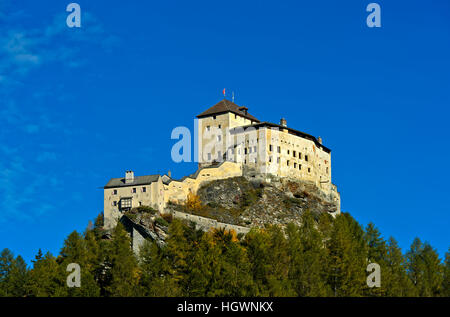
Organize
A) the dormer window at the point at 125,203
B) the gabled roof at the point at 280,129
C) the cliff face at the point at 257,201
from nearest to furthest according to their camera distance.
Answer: the dormer window at the point at 125,203
the cliff face at the point at 257,201
the gabled roof at the point at 280,129

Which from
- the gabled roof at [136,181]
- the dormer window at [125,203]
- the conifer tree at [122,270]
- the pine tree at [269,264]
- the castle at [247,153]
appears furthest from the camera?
the castle at [247,153]

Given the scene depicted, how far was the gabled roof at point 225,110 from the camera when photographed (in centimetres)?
11038

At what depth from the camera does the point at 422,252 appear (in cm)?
8625

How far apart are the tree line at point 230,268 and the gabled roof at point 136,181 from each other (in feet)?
33.2

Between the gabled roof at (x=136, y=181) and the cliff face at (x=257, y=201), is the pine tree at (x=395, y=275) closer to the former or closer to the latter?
the cliff face at (x=257, y=201)

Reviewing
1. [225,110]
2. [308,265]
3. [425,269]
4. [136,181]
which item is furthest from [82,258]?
[225,110]

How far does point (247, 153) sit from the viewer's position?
106688 mm

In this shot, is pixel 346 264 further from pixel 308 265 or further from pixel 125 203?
pixel 125 203

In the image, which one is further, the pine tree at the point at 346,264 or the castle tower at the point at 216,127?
the castle tower at the point at 216,127

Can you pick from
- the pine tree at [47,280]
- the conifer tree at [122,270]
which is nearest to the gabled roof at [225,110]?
the conifer tree at [122,270]

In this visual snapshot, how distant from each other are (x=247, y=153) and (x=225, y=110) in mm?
7361

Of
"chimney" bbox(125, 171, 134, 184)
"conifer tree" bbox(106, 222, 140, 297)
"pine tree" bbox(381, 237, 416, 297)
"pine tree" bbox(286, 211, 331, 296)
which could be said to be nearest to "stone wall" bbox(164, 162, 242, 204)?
"chimney" bbox(125, 171, 134, 184)

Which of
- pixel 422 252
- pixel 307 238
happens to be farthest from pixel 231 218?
pixel 422 252

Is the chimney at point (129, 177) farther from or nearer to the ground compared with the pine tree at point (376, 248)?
farther from the ground
